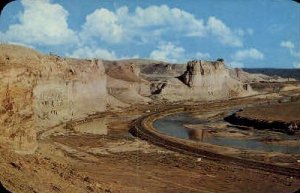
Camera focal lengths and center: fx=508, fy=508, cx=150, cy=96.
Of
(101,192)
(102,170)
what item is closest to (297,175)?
(102,170)

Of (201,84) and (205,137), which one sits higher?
(201,84)

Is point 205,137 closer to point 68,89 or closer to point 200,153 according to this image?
point 200,153

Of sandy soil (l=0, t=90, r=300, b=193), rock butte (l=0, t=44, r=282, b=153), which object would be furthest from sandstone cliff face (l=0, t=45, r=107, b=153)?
sandy soil (l=0, t=90, r=300, b=193)

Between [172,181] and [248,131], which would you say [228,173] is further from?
[248,131]

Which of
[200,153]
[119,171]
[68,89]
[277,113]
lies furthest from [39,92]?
[277,113]

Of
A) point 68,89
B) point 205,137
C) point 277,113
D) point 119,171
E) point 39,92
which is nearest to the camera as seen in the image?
point 119,171

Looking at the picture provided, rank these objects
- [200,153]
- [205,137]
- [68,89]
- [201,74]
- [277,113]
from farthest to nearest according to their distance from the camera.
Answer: [201,74] < [277,113] < [68,89] < [205,137] < [200,153]

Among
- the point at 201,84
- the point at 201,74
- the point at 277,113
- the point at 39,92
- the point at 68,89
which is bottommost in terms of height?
the point at 277,113
